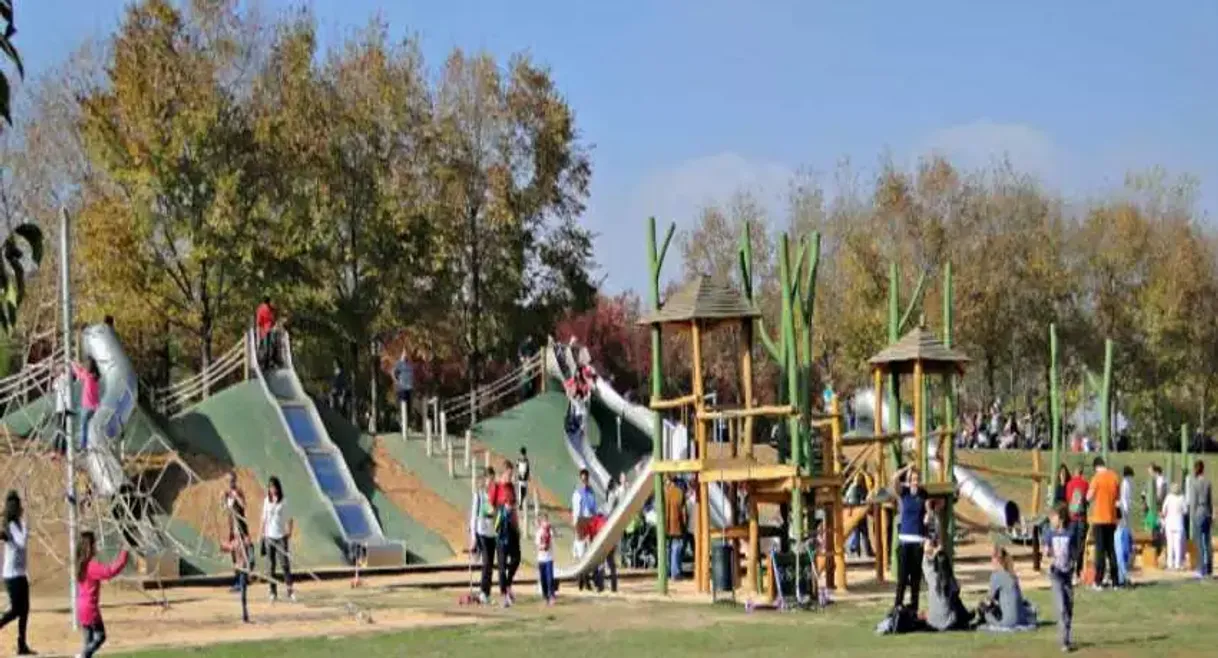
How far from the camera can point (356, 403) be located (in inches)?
2031

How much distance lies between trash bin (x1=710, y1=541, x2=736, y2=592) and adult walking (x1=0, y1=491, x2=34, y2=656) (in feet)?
30.9

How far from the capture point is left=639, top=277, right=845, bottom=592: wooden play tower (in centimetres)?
2497

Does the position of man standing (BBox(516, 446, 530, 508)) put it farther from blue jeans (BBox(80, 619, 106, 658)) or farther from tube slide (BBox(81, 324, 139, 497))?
blue jeans (BBox(80, 619, 106, 658))

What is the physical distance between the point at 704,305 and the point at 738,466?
2443 millimetres

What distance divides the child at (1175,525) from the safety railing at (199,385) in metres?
20.2

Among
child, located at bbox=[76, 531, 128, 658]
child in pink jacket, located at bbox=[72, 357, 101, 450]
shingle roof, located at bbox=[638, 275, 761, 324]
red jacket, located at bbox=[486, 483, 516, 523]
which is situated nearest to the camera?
child, located at bbox=[76, 531, 128, 658]

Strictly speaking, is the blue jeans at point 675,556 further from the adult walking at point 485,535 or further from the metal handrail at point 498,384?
the metal handrail at point 498,384

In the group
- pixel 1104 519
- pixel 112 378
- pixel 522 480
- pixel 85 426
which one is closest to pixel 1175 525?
pixel 1104 519

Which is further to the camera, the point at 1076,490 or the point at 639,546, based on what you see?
the point at 639,546

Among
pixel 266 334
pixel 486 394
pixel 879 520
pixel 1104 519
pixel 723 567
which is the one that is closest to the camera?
pixel 723 567

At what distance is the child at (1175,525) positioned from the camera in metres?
30.0

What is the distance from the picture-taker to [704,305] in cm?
2627

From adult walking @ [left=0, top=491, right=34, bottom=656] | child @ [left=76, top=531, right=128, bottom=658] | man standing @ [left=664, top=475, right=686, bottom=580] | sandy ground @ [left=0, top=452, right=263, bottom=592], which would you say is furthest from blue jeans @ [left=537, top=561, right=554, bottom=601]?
→ child @ [left=76, top=531, right=128, bottom=658]

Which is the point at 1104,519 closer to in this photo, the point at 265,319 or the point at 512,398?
the point at 265,319
